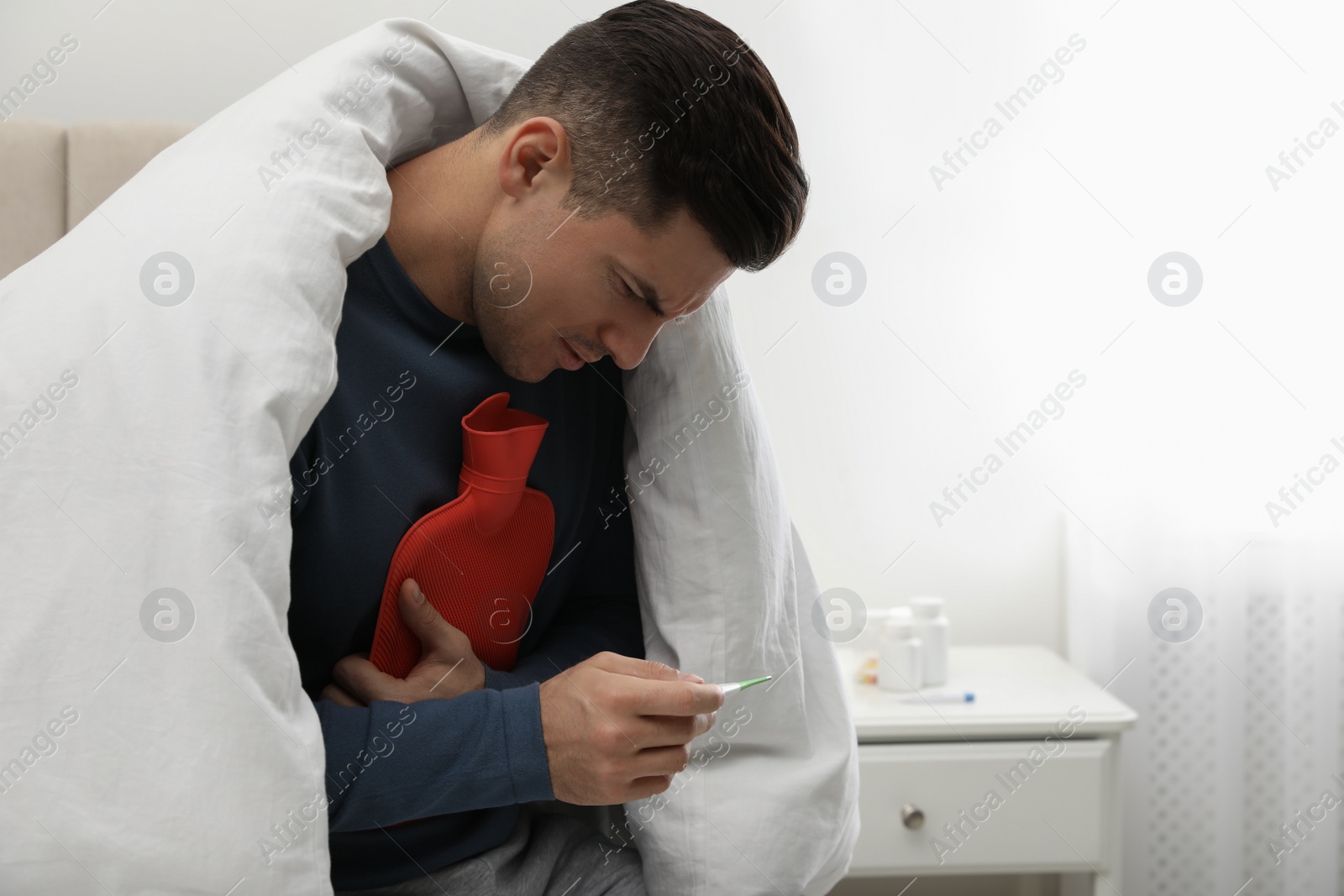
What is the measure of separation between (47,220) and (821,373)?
125 centimetres

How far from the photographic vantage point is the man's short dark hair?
81 cm

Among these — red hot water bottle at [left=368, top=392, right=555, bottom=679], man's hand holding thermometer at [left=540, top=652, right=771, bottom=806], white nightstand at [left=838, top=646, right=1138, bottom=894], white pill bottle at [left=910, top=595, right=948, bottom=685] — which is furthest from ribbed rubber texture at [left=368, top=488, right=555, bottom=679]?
white pill bottle at [left=910, top=595, right=948, bottom=685]

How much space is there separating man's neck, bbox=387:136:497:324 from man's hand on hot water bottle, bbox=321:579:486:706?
267 mm

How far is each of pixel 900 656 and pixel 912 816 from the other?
25 centimetres

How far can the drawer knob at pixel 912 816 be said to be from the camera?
1513mm

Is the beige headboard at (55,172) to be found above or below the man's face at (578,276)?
below

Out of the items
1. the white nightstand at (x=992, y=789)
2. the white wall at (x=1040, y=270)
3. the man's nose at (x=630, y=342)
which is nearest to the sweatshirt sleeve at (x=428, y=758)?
the man's nose at (x=630, y=342)

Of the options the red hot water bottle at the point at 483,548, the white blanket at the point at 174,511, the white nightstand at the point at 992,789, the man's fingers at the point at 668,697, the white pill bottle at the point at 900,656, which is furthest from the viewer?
the white pill bottle at the point at 900,656

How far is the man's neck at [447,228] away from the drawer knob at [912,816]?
106cm

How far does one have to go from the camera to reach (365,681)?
0.82m

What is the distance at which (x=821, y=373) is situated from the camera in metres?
1.85

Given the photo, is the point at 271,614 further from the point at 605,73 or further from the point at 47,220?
the point at 47,220

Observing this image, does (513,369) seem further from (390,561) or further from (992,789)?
(992,789)

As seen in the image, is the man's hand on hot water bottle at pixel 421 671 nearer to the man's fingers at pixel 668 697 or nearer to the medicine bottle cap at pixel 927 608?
the man's fingers at pixel 668 697
